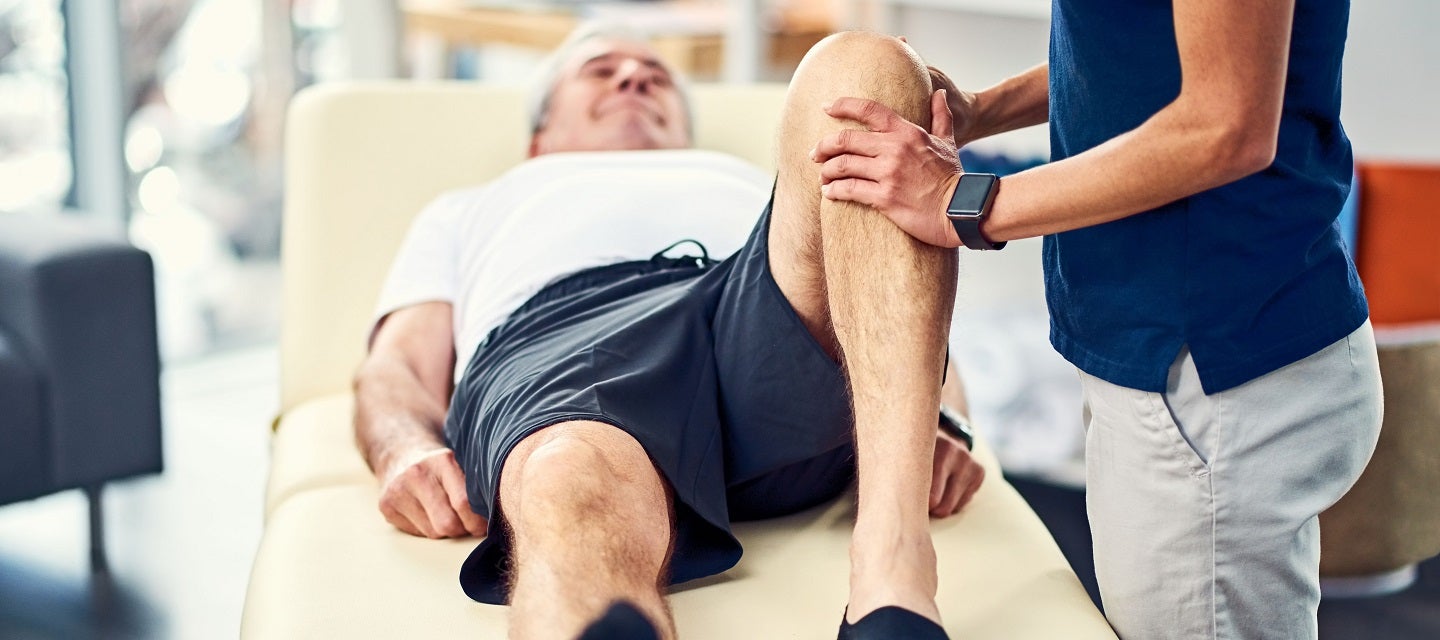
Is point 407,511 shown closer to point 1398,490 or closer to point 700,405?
point 700,405

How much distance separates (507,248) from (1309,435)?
3.07 ft

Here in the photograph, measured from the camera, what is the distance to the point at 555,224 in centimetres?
151

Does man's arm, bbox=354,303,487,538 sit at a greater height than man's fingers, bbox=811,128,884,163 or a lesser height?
lesser

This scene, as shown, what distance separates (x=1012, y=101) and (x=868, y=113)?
266 mm

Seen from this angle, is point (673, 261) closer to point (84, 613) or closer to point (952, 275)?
point (952, 275)

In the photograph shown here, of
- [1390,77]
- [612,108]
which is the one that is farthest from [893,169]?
[1390,77]

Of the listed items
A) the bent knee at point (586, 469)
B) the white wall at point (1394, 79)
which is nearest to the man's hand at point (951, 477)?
the bent knee at point (586, 469)

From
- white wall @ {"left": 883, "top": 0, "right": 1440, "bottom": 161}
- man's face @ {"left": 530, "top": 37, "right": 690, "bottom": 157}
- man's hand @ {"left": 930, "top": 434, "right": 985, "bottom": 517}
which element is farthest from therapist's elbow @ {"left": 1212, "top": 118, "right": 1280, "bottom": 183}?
white wall @ {"left": 883, "top": 0, "right": 1440, "bottom": 161}

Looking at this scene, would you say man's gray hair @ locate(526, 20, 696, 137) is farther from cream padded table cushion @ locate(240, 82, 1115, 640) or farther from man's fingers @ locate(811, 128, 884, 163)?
man's fingers @ locate(811, 128, 884, 163)

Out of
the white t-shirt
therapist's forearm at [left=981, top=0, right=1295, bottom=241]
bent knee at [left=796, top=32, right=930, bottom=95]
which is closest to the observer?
therapist's forearm at [left=981, top=0, right=1295, bottom=241]

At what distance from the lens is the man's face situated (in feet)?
5.91

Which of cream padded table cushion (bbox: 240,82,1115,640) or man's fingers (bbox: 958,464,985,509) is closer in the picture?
cream padded table cushion (bbox: 240,82,1115,640)

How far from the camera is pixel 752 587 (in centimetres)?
109

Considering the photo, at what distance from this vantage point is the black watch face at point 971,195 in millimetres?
931
